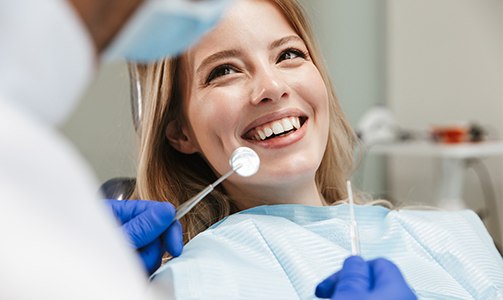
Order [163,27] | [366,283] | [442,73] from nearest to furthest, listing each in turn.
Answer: [163,27], [366,283], [442,73]

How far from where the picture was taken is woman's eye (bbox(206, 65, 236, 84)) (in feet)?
4.30

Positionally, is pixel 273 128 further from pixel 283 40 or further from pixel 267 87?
pixel 283 40

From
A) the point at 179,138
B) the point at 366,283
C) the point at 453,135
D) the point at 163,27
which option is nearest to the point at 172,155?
the point at 179,138

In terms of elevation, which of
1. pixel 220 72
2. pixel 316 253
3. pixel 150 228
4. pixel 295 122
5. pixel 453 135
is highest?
pixel 220 72

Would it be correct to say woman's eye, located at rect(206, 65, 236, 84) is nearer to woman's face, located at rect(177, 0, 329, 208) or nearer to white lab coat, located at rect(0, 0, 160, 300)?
woman's face, located at rect(177, 0, 329, 208)

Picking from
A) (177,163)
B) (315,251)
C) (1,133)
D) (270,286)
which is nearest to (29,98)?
(1,133)

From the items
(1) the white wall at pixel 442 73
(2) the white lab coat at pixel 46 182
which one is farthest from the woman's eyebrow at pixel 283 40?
(1) the white wall at pixel 442 73

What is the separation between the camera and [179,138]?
1.43 metres

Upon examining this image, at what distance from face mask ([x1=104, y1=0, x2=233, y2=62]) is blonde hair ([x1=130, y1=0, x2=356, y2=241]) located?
71cm

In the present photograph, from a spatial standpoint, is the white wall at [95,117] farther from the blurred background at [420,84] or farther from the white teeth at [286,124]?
the white teeth at [286,124]

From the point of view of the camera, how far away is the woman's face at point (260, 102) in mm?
1269

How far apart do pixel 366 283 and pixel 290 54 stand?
25.0 inches

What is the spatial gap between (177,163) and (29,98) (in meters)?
0.92

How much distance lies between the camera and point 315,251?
3.97 ft
